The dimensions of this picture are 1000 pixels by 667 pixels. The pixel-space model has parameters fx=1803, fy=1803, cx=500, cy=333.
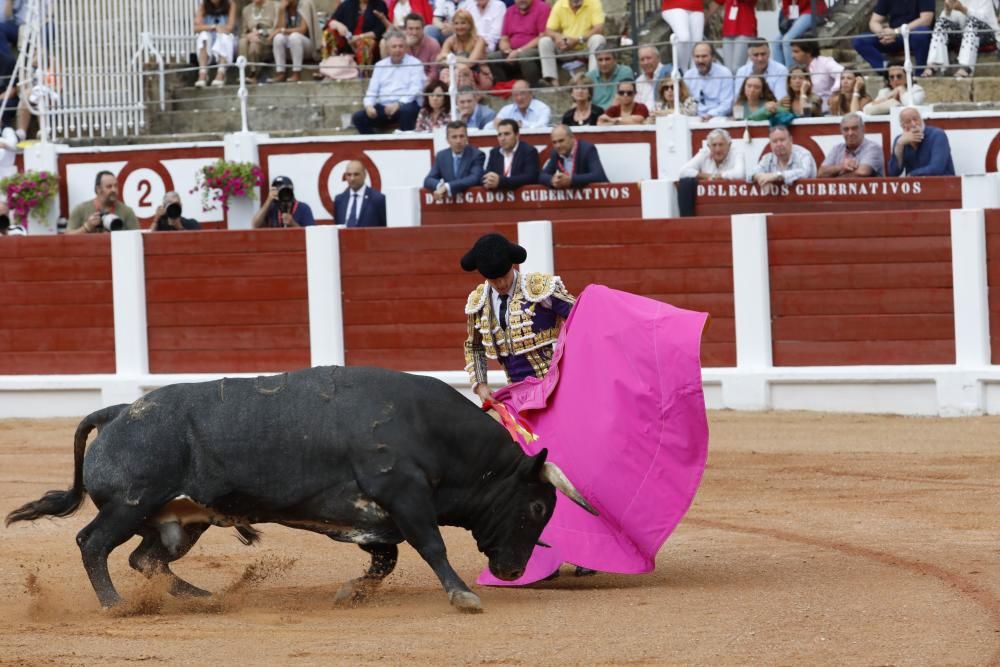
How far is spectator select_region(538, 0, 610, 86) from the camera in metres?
14.2

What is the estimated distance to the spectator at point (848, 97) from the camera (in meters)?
13.1

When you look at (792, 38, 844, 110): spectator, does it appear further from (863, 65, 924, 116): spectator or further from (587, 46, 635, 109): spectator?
(587, 46, 635, 109): spectator

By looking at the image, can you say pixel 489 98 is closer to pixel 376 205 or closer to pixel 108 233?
pixel 376 205

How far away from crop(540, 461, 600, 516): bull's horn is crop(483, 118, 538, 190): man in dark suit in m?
6.66

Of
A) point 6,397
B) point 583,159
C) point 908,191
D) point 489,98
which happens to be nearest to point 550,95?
point 489,98

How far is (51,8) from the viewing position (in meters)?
15.3

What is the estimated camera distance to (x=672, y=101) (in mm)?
13602

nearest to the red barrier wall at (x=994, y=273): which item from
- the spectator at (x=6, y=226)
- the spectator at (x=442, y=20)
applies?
the spectator at (x=442, y=20)

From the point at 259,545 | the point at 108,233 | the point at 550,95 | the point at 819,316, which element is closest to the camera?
the point at 259,545

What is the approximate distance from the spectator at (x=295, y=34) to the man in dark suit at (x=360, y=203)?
10.5 feet

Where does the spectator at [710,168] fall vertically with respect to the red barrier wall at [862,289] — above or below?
above

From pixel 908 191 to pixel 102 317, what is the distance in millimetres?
5485

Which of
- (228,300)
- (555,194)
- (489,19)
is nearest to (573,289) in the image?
(555,194)

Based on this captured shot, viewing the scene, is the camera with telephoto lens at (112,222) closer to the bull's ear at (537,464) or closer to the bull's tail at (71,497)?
the bull's tail at (71,497)
